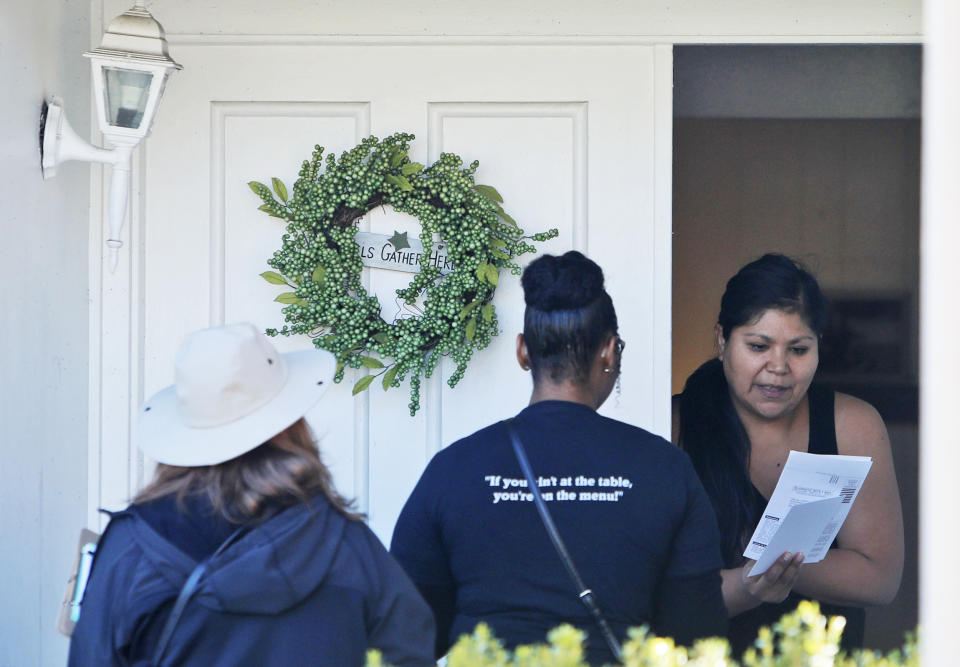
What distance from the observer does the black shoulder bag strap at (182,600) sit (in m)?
1.64

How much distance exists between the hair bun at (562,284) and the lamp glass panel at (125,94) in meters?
1.05

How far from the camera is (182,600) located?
164cm

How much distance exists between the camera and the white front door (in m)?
3.09

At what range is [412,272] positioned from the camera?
307cm

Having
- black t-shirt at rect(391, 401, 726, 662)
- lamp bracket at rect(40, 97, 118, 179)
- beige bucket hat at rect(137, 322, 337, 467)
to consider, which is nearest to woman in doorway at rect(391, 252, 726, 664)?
black t-shirt at rect(391, 401, 726, 662)

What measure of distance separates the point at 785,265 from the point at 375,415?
1.11 meters

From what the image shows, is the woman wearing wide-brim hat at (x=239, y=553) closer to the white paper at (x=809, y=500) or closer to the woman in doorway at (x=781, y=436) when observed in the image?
the white paper at (x=809, y=500)

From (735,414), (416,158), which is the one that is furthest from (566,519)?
(416,158)

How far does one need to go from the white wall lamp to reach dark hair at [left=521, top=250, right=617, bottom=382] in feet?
3.51

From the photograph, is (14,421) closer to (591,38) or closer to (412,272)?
(412,272)

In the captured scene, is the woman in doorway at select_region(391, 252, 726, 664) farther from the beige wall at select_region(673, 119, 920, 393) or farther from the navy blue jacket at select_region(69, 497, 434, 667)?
the beige wall at select_region(673, 119, 920, 393)

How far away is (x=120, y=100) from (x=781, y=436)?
176cm

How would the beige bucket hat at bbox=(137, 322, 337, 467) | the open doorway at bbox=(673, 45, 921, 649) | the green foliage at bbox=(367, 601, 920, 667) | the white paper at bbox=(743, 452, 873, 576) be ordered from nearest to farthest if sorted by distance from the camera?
1. the green foliage at bbox=(367, 601, 920, 667)
2. the beige bucket hat at bbox=(137, 322, 337, 467)
3. the white paper at bbox=(743, 452, 873, 576)
4. the open doorway at bbox=(673, 45, 921, 649)

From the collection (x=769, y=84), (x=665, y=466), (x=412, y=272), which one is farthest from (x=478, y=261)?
(x=769, y=84)
